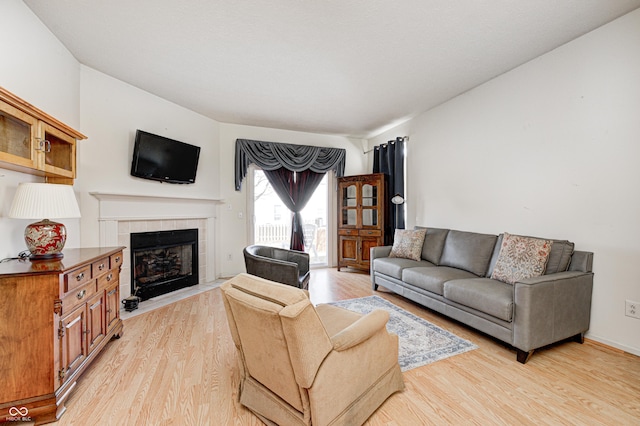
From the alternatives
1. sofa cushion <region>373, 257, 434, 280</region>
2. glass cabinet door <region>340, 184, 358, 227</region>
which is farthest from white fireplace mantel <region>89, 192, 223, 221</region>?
sofa cushion <region>373, 257, 434, 280</region>

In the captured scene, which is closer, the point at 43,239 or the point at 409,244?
the point at 43,239

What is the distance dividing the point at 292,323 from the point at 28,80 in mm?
2742

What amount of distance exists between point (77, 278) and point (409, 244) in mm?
3431

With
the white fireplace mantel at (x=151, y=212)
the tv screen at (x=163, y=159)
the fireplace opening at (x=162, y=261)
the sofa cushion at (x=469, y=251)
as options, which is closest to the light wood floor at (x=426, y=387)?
the sofa cushion at (x=469, y=251)

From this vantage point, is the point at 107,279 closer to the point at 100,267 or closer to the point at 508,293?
the point at 100,267

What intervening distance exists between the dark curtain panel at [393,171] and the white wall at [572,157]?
1.11m

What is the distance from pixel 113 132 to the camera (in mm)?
3225

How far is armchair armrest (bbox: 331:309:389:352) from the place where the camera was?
4.52ft

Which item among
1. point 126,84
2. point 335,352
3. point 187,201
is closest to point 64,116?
point 126,84

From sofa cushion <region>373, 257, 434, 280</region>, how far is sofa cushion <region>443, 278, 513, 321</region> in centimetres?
74

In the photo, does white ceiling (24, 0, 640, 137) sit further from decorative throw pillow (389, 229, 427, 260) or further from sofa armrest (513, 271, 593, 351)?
sofa armrest (513, 271, 593, 351)

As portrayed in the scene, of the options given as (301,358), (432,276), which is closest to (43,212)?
(301,358)

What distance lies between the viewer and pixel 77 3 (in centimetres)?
208

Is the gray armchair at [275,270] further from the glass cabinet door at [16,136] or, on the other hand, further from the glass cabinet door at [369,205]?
the glass cabinet door at [369,205]
